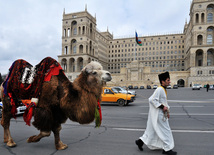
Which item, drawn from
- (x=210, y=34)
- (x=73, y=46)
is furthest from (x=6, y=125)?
(x=73, y=46)

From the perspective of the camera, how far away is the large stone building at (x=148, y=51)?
64.8 meters

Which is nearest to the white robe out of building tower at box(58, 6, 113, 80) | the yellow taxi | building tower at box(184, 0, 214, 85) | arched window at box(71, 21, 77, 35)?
the yellow taxi

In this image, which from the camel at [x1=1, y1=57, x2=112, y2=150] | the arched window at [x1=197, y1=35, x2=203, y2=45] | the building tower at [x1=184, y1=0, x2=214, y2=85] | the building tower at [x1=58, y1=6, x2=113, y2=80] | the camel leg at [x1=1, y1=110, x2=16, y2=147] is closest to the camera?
the camel at [x1=1, y1=57, x2=112, y2=150]

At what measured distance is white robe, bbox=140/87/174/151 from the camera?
147 inches

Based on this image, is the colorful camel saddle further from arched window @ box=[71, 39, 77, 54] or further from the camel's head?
arched window @ box=[71, 39, 77, 54]

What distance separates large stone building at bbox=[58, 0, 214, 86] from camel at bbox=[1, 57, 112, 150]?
185 feet

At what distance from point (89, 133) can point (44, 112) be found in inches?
98.4

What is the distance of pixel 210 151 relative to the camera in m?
3.97

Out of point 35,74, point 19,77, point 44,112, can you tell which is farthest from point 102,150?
point 19,77

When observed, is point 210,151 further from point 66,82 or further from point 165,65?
point 165,65

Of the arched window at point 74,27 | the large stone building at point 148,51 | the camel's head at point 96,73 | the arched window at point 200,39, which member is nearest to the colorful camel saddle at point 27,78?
the camel's head at point 96,73

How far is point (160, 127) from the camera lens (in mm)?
3809

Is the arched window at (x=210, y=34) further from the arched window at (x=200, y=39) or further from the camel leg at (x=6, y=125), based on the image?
the camel leg at (x=6, y=125)

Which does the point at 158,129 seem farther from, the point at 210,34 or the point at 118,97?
the point at 210,34
